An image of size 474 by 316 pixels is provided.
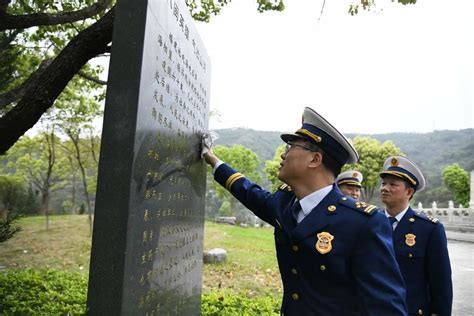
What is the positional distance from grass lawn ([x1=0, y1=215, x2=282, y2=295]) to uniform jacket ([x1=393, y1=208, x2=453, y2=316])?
4360mm

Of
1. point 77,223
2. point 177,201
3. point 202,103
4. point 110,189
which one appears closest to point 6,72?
point 202,103

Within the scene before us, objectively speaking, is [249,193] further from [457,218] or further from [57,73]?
[457,218]

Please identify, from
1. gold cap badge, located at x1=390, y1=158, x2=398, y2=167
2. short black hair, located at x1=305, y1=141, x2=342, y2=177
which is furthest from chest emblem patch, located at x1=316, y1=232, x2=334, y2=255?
gold cap badge, located at x1=390, y1=158, x2=398, y2=167

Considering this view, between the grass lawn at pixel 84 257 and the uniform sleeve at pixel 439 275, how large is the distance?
4.47 meters

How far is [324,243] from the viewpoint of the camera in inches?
69.6

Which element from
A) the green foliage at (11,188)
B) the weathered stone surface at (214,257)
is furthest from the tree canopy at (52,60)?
the green foliage at (11,188)

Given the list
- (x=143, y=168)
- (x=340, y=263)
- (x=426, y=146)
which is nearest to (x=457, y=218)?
(x=340, y=263)

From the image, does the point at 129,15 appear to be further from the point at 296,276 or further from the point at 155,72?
Result: the point at 296,276

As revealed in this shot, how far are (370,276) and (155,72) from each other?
139 centimetres

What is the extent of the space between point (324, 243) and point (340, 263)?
11 centimetres

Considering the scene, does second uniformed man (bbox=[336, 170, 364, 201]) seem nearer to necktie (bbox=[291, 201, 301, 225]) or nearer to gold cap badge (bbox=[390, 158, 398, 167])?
gold cap badge (bbox=[390, 158, 398, 167])

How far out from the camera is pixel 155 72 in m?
1.86

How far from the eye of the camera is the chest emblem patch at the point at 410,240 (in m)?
2.94

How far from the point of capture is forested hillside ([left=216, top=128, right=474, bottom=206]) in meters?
67.2
